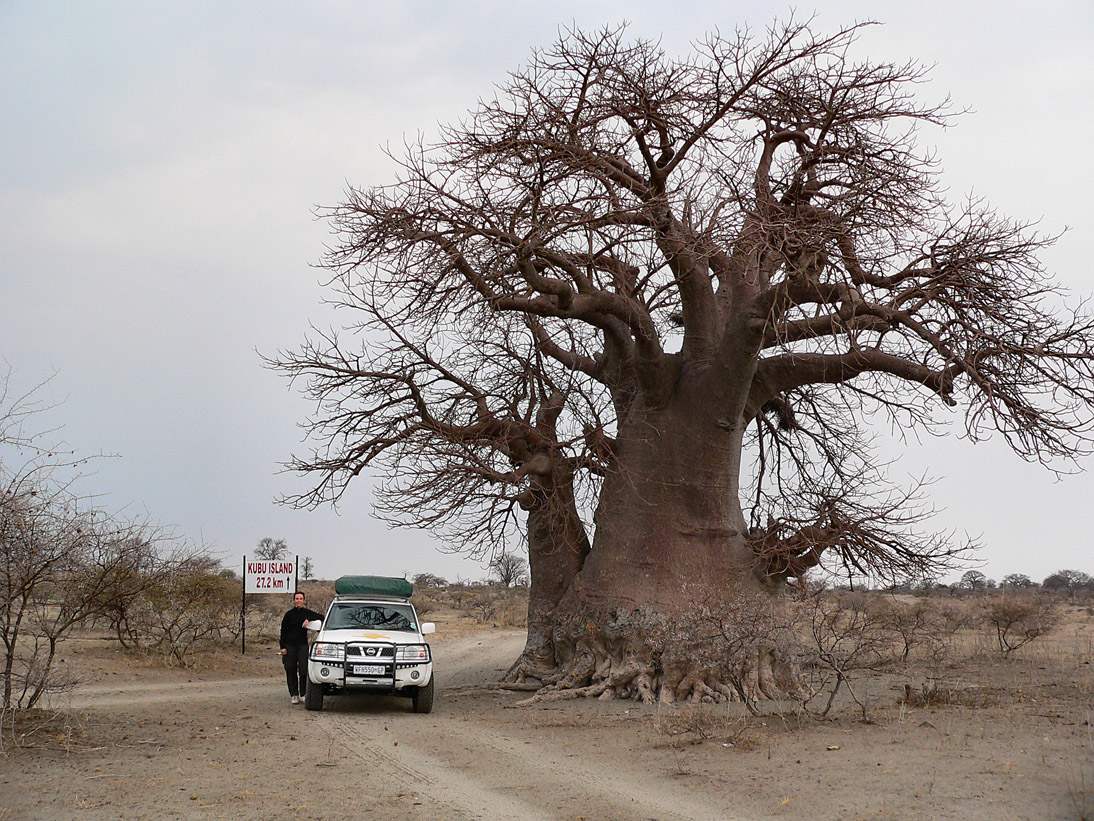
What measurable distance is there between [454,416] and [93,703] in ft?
18.8

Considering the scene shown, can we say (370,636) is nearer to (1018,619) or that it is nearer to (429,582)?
(1018,619)

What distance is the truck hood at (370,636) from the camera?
37.7 ft

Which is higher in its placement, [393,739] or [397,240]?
[397,240]

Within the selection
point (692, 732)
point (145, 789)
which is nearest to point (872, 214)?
point (692, 732)

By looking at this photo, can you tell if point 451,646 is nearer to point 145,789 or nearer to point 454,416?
point 454,416

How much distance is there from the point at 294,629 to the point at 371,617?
3.29 ft

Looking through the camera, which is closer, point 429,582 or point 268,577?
point 268,577

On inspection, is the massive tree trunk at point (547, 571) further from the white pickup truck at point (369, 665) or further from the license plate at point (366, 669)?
the license plate at point (366, 669)

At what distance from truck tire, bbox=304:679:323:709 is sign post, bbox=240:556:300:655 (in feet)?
28.8

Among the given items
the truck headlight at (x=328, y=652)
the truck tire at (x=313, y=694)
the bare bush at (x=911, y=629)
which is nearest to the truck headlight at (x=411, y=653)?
the truck headlight at (x=328, y=652)

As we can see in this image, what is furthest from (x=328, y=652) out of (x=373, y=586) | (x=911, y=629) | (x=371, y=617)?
(x=911, y=629)

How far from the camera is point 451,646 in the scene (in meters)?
23.6

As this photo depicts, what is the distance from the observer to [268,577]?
2039cm

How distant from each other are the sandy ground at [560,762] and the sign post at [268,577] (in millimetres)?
8293
